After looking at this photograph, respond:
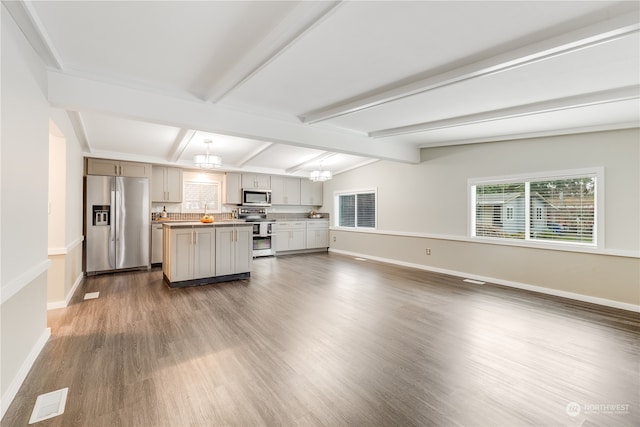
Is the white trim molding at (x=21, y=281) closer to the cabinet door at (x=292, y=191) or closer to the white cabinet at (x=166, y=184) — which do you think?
the white cabinet at (x=166, y=184)

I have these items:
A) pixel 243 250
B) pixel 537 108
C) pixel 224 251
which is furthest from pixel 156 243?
pixel 537 108

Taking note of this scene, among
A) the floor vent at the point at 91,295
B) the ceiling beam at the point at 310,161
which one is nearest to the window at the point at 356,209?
the ceiling beam at the point at 310,161

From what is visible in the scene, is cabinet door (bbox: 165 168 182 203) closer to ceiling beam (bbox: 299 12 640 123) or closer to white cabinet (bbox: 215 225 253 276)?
white cabinet (bbox: 215 225 253 276)

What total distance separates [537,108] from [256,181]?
6047 millimetres

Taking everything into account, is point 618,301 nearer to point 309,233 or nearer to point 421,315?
point 421,315

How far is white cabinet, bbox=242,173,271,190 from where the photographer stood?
7.40 metres

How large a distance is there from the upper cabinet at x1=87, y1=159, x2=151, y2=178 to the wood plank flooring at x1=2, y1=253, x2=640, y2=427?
2.61 metres

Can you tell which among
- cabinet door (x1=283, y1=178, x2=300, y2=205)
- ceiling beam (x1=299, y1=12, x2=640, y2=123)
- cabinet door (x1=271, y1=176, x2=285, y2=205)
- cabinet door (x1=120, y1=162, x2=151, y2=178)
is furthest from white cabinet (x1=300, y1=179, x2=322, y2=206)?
ceiling beam (x1=299, y1=12, x2=640, y2=123)

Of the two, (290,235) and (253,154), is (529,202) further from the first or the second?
(290,235)

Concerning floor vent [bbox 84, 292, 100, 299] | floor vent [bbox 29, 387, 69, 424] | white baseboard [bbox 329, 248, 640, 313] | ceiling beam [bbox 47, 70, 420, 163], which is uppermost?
ceiling beam [bbox 47, 70, 420, 163]

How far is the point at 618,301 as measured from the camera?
3.64 meters

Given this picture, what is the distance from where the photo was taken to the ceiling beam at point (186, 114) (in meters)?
2.62

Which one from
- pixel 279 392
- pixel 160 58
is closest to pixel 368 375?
pixel 279 392

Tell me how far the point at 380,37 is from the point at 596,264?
13.8ft
